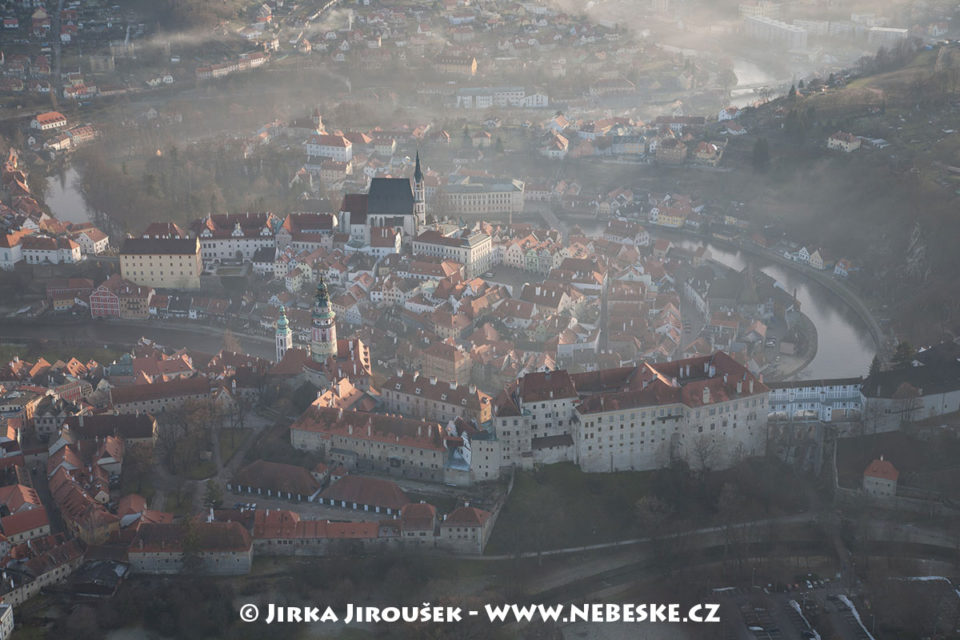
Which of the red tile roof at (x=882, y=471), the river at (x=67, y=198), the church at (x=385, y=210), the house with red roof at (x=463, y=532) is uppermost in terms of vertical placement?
the red tile roof at (x=882, y=471)

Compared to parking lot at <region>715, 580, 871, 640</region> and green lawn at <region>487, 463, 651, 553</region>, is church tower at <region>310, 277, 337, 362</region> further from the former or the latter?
parking lot at <region>715, 580, 871, 640</region>

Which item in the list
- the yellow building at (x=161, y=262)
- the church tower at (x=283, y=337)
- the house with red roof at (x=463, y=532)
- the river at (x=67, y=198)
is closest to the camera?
the house with red roof at (x=463, y=532)

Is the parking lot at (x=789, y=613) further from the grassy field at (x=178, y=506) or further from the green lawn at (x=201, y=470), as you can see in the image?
the green lawn at (x=201, y=470)

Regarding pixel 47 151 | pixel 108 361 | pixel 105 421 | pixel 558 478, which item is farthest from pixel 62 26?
pixel 558 478

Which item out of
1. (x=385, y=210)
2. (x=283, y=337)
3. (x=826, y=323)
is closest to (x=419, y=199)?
(x=385, y=210)

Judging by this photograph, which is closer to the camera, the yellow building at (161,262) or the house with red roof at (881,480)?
the house with red roof at (881,480)

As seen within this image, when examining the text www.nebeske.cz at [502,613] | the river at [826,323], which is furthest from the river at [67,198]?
the text www.nebeske.cz at [502,613]
